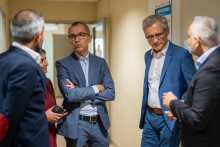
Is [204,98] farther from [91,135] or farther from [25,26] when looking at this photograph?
[91,135]

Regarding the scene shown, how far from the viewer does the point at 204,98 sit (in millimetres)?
1283

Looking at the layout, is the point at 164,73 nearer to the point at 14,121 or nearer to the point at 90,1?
the point at 14,121

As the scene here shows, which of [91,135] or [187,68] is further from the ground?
[187,68]

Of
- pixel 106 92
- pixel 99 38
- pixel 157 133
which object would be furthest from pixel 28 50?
pixel 99 38

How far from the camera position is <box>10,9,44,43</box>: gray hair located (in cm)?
125

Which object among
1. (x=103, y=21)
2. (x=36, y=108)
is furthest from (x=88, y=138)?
(x=103, y=21)

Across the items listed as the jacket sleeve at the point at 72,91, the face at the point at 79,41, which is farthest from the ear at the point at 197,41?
the face at the point at 79,41

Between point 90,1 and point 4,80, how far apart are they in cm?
425

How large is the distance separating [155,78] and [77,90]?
0.67 m

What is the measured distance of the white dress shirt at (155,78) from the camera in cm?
204

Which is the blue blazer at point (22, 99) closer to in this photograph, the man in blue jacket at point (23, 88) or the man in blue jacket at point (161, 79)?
the man in blue jacket at point (23, 88)

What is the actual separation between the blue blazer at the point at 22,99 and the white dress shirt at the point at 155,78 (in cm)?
102

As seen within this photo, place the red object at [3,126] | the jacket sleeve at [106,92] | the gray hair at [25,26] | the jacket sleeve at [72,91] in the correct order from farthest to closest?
1. the jacket sleeve at [106,92]
2. the jacket sleeve at [72,91]
3. the gray hair at [25,26]
4. the red object at [3,126]

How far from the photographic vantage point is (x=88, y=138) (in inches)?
86.9
